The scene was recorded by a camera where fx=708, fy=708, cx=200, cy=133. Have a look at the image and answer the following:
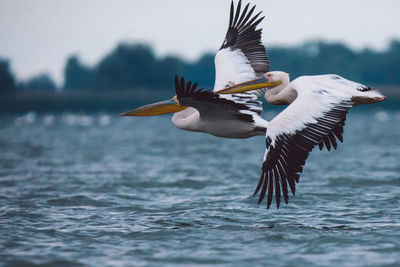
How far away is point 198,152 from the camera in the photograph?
18797 millimetres

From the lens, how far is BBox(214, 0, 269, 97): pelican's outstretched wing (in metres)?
8.09

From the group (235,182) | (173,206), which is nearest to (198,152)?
(235,182)

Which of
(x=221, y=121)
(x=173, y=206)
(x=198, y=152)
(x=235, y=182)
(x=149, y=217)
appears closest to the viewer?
(x=221, y=121)

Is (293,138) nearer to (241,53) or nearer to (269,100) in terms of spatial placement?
(269,100)

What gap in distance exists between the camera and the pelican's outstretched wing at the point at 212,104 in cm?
605

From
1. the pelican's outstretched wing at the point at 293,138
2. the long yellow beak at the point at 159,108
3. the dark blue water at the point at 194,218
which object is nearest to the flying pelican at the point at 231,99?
the long yellow beak at the point at 159,108

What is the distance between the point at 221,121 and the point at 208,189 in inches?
126

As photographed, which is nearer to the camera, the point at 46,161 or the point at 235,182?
the point at 235,182

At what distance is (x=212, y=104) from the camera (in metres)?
6.67

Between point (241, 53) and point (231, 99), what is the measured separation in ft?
2.79

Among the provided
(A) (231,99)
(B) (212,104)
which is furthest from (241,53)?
(B) (212,104)

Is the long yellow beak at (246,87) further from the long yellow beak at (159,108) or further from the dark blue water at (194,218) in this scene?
the dark blue water at (194,218)

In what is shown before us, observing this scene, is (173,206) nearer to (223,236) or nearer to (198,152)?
(223,236)

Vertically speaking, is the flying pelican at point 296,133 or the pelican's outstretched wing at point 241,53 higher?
the pelican's outstretched wing at point 241,53
